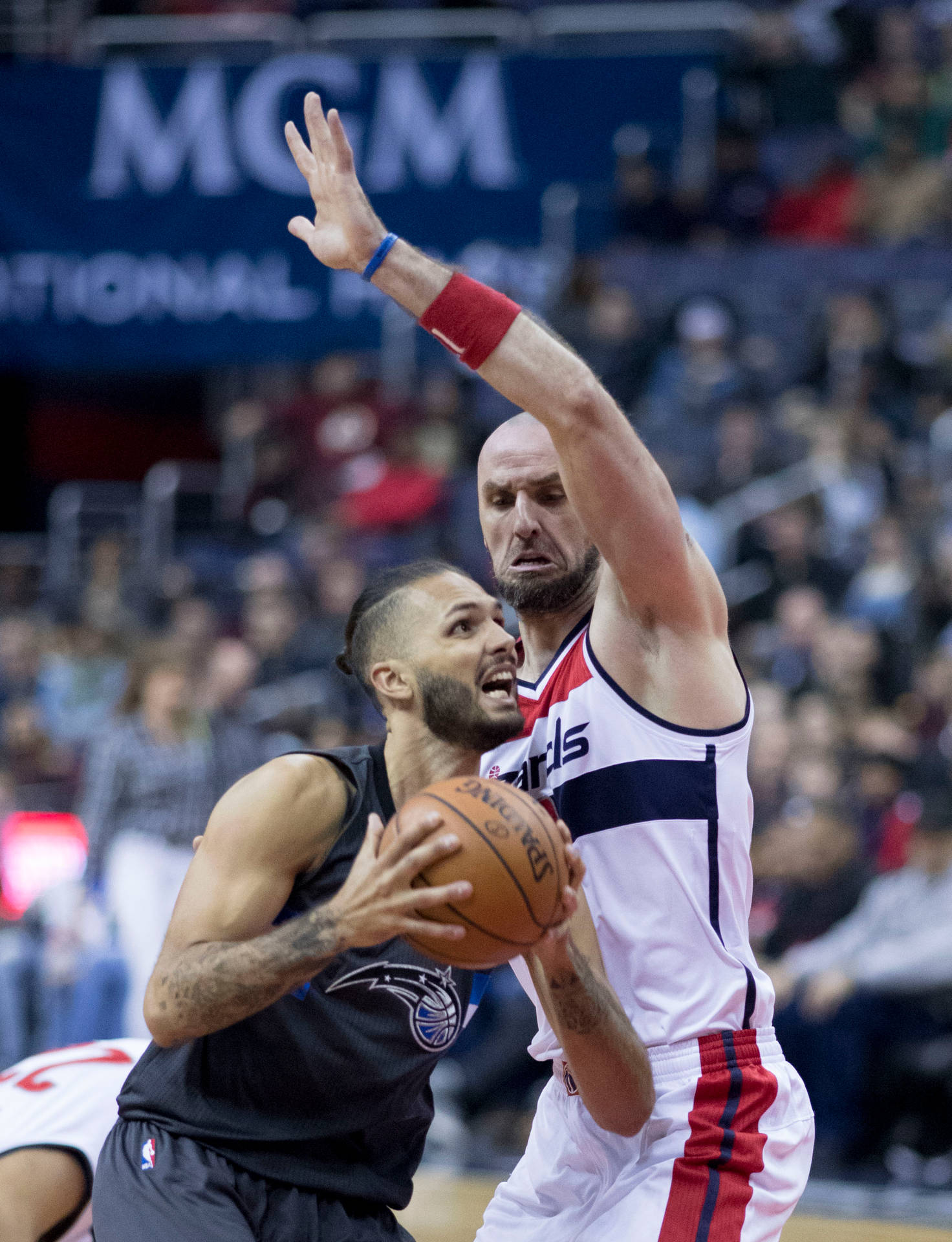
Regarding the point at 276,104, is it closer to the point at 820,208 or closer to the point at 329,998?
the point at 820,208

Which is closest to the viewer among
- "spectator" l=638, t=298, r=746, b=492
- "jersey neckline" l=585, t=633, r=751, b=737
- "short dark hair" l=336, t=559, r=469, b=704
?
"jersey neckline" l=585, t=633, r=751, b=737

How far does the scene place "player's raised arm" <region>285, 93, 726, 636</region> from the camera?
298 cm

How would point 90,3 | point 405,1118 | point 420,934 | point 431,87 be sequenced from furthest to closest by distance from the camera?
1. point 90,3
2. point 431,87
3. point 405,1118
4. point 420,934

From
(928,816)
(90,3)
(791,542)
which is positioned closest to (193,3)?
(90,3)

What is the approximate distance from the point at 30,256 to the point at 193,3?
3.48m

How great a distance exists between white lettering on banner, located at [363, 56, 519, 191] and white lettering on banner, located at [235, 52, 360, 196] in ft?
1.21

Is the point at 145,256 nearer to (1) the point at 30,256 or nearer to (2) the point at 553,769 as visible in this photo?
(1) the point at 30,256

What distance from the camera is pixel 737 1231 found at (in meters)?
2.94

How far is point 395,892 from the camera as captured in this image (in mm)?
2605

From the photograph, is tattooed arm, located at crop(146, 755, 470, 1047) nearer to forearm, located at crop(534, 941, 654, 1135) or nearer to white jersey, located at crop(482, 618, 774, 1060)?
forearm, located at crop(534, 941, 654, 1135)

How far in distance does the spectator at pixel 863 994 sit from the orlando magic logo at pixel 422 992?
3824mm

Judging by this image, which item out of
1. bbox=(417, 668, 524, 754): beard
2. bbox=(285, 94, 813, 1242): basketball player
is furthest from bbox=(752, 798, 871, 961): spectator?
bbox=(417, 668, 524, 754): beard

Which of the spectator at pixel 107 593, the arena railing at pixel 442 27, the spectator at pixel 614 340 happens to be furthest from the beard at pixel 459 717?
the arena railing at pixel 442 27

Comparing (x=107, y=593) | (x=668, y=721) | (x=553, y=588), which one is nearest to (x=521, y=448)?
(x=553, y=588)
